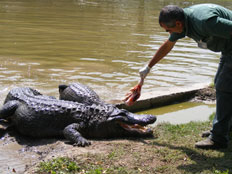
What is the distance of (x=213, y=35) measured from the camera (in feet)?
14.1

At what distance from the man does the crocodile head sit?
85 cm

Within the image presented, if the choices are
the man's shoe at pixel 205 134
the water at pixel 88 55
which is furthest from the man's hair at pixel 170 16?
the water at pixel 88 55

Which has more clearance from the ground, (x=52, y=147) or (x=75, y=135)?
(x=75, y=135)

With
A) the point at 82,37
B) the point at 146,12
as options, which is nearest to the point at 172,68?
the point at 82,37

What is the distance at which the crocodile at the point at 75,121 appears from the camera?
5672 millimetres

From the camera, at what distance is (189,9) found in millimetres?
4523

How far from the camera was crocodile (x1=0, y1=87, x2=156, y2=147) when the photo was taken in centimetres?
567

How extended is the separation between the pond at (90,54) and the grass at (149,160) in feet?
9.35

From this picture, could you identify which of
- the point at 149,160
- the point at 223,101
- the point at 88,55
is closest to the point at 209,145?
the point at 223,101

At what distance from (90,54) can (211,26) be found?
8.05 metres

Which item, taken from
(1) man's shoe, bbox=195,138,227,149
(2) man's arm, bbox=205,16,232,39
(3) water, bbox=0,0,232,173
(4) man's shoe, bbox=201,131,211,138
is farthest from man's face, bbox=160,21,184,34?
(3) water, bbox=0,0,232,173

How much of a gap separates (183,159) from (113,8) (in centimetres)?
2085

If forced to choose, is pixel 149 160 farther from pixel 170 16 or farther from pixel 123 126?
pixel 170 16

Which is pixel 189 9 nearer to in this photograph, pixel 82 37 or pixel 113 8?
pixel 82 37
